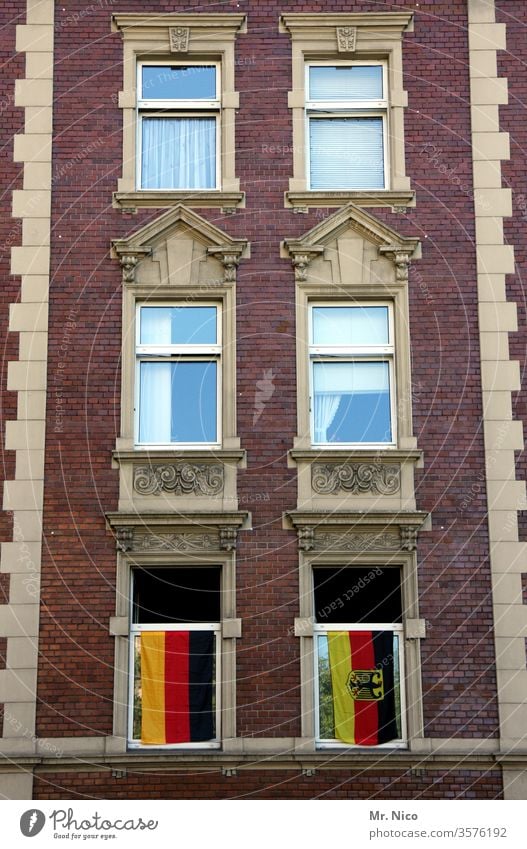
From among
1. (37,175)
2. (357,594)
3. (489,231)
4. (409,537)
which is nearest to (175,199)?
(37,175)

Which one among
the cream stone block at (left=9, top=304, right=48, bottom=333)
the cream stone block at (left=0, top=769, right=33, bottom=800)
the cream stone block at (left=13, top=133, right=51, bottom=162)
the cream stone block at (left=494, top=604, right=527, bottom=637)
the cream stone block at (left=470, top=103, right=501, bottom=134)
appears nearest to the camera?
the cream stone block at (left=0, top=769, right=33, bottom=800)

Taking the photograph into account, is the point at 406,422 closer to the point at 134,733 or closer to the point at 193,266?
the point at 193,266

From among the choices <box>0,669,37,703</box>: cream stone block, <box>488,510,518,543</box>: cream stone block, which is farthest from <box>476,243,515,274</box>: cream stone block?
<box>0,669,37,703</box>: cream stone block

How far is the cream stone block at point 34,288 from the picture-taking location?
17.8 metres

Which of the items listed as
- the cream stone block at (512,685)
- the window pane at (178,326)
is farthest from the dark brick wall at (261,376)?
the window pane at (178,326)

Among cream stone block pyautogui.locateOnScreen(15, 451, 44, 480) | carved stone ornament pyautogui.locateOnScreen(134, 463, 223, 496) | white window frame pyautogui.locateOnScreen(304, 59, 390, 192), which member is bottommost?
carved stone ornament pyautogui.locateOnScreen(134, 463, 223, 496)

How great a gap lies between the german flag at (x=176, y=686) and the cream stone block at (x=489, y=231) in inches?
236

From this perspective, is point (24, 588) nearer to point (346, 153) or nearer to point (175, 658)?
point (175, 658)

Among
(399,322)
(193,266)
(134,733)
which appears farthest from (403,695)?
(193,266)

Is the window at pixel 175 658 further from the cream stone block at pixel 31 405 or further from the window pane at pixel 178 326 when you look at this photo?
the window pane at pixel 178 326

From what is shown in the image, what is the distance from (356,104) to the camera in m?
18.7

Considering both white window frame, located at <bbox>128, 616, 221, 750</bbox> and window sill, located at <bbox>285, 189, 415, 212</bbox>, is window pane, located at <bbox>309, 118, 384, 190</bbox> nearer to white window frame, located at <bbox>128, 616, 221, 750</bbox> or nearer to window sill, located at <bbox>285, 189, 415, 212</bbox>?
window sill, located at <bbox>285, 189, 415, 212</bbox>

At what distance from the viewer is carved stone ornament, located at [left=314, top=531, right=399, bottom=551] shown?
17.0m
